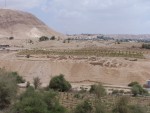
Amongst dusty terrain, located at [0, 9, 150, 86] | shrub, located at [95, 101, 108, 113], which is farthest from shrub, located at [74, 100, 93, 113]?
dusty terrain, located at [0, 9, 150, 86]

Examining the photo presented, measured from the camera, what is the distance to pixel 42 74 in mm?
71688

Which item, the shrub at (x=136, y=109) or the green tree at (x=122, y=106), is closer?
the shrub at (x=136, y=109)

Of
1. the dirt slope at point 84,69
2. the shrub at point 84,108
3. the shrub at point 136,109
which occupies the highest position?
the shrub at point 136,109

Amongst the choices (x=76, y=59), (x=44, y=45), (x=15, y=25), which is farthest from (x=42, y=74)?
(x=15, y=25)

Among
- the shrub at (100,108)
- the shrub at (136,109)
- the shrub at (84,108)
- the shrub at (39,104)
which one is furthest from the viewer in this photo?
the shrub at (84,108)

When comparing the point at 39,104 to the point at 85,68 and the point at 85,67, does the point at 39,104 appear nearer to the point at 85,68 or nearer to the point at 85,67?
the point at 85,68

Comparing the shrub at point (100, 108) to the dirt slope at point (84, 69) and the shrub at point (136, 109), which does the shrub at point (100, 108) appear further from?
the dirt slope at point (84, 69)

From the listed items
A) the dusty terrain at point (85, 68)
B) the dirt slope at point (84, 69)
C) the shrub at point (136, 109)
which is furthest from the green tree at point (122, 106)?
the dirt slope at point (84, 69)

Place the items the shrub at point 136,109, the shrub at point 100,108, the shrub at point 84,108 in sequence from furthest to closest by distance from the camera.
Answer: the shrub at point 84,108 → the shrub at point 100,108 → the shrub at point 136,109

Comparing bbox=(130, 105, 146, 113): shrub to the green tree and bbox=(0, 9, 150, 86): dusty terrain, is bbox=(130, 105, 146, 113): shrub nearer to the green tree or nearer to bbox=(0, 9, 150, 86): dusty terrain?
the green tree

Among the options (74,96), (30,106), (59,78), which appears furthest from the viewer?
(59,78)

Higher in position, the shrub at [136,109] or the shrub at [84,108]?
the shrub at [136,109]

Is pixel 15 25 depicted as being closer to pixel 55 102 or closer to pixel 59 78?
pixel 59 78

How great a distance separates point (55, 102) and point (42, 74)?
38468 millimetres
